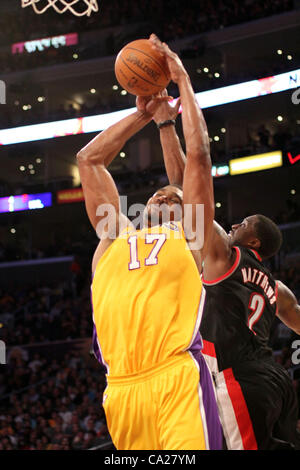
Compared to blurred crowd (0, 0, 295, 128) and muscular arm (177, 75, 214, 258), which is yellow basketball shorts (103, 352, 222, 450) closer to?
muscular arm (177, 75, 214, 258)

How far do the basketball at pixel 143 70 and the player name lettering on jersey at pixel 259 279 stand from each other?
1.17m

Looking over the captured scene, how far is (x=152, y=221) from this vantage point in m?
3.04

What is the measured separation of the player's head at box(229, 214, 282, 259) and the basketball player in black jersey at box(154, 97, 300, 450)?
0.12 meters

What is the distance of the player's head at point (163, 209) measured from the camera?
3031 mm

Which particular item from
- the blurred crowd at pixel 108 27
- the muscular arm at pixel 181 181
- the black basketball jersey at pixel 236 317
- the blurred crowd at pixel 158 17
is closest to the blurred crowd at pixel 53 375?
the black basketball jersey at pixel 236 317

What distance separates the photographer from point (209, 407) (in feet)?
8.39

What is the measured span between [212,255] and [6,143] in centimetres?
1922

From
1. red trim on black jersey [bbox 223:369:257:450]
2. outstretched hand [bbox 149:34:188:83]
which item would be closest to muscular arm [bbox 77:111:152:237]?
outstretched hand [bbox 149:34:188:83]

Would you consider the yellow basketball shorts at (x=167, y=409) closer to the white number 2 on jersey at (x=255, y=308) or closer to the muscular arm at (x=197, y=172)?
the muscular arm at (x=197, y=172)

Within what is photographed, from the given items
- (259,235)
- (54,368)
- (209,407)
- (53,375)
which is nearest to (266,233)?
(259,235)

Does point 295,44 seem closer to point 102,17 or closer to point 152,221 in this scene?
point 102,17

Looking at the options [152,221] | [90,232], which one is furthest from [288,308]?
[90,232]

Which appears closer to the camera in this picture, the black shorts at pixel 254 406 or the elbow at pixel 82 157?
the elbow at pixel 82 157

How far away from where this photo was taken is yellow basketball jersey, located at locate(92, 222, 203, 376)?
261cm
